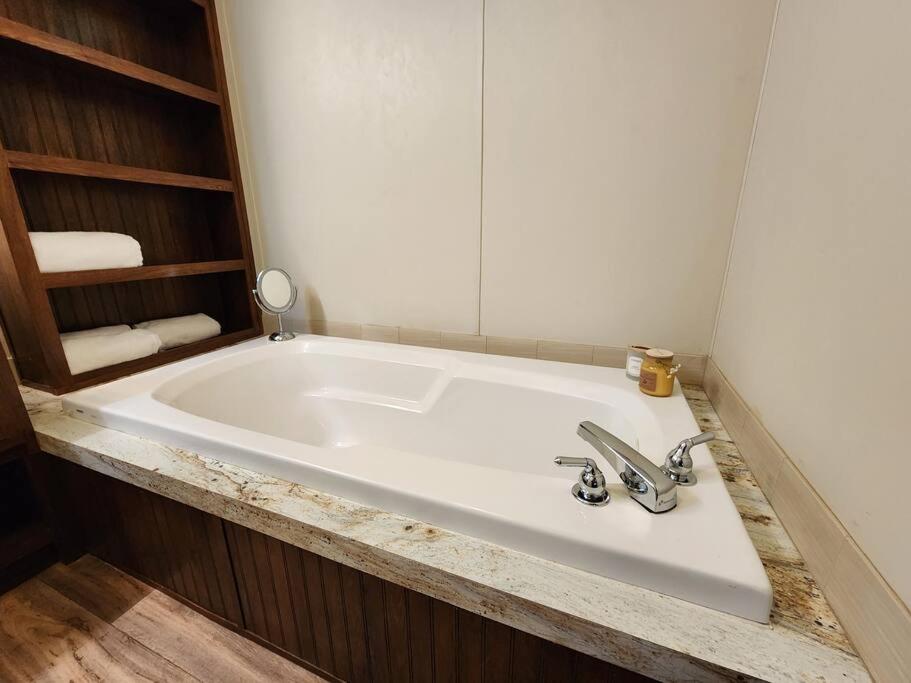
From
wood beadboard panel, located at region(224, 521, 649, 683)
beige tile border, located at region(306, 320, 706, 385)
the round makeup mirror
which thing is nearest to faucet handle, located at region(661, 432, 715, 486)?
wood beadboard panel, located at region(224, 521, 649, 683)

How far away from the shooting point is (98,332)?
1277mm

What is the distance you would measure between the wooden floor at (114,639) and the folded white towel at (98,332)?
2.49 ft

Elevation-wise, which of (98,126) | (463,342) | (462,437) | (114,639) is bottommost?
(114,639)

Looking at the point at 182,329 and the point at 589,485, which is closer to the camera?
the point at 589,485

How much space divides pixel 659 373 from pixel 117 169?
177cm

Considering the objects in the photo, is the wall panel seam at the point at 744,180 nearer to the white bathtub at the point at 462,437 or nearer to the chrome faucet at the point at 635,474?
the white bathtub at the point at 462,437

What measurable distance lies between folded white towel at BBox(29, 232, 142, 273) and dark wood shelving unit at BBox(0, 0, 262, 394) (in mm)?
30

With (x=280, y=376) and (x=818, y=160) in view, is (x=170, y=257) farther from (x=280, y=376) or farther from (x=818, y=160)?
(x=818, y=160)

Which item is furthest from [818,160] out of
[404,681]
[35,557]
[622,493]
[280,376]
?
[35,557]

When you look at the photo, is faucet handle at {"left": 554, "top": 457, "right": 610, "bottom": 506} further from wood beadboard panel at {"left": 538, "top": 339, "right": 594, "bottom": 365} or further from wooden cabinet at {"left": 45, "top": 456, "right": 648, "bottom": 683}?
wood beadboard panel at {"left": 538, "top": 339, "right": 594, "bottom": 365}

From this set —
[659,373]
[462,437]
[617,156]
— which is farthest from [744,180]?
[462,437]

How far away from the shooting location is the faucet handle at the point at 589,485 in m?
0.62

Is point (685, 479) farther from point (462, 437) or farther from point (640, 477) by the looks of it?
point (462, 437)

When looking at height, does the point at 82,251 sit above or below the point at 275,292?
Answer: above
